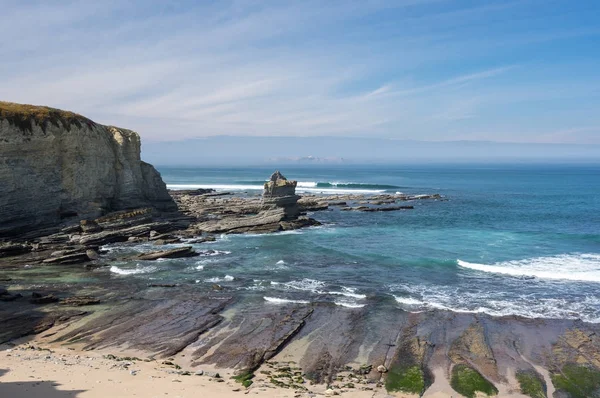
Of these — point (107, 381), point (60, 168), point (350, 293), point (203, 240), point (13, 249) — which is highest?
point (60, 168)

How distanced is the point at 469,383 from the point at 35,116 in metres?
41.9

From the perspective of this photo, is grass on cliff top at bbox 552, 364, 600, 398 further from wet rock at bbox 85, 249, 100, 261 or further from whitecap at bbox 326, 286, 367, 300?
wet rock at bbox 85, 249, 100, 261

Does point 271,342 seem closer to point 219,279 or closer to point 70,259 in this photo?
point 219,279

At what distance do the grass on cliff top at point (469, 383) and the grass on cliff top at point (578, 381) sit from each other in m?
2.49

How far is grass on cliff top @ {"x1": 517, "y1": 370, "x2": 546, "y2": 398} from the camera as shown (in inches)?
664

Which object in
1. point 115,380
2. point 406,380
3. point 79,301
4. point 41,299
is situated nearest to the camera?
point 115,380

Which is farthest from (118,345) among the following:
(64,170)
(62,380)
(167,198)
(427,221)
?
(427,221)

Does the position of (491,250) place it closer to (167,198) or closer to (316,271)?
(316,271)

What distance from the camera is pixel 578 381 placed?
17766 millimetres

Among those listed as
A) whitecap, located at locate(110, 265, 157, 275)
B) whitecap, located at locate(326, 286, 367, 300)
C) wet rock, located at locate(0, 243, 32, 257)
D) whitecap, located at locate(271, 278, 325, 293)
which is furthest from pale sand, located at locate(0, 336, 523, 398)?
wet rock, located at locate(0, 243, 32, 257)

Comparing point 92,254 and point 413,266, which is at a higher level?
point 92,254

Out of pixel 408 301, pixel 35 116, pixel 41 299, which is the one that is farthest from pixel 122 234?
pixel 408 301

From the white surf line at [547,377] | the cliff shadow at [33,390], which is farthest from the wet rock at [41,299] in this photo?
the white surf line at [547,377]

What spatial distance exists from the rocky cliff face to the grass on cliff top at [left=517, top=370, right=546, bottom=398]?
3966cm
